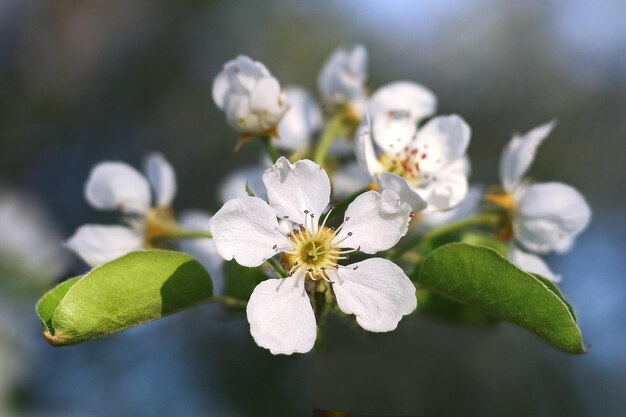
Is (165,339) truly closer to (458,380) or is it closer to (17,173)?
(458,380)

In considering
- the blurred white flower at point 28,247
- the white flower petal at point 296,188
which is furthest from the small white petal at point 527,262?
the blurred white flower at point 28,247

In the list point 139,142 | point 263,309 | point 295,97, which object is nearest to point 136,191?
→ point 295,97

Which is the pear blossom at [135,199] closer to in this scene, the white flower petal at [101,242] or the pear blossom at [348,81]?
the white flower petal at [101,242]

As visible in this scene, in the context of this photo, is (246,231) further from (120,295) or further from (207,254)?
(207,254)

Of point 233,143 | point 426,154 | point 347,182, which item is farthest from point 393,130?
point 233,143

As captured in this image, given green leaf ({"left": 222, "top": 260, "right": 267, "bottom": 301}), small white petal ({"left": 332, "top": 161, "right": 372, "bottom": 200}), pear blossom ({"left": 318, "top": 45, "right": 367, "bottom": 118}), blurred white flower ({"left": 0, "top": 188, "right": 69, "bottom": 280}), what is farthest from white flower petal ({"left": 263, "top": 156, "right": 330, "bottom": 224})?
blurred white flower ({"left": 0, "top": 188, "right": 69, "bottom": 280})
